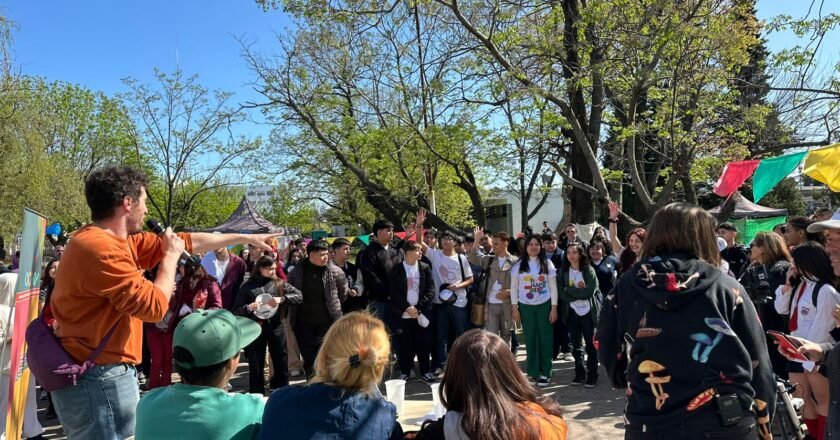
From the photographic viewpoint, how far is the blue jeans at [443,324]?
7.59 metres

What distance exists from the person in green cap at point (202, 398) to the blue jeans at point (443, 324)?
17.6 ft

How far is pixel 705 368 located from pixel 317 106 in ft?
45.4

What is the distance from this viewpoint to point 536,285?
22.2 ft

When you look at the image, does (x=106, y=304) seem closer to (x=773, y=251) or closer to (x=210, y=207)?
(x=773, y=251)

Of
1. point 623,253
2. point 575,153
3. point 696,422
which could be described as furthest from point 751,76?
point 696,422

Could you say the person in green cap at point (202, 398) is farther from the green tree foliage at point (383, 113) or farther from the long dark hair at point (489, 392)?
the green tree foliage at point (383, 113)

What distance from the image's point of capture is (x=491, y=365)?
203 cm

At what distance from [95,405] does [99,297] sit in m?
0.49

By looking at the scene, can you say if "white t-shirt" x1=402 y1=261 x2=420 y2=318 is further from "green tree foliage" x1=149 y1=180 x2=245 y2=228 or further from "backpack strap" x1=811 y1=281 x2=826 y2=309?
"green tree foliage" x1=149 y1=180 x2=245 y2=228

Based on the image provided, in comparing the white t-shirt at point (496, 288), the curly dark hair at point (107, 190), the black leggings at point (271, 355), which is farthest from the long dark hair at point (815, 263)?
the black leggings at point (271, 355)

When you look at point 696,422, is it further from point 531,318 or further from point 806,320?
point 531,318

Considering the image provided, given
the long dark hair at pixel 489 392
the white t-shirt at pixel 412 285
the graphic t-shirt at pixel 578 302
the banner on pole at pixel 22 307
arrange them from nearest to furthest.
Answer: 1. the long dark hair at pixel 489 392
2. the banner on pole at pixel 22 307
3. the graphic t-shirt at pixel 578 302
4. the white t-shirt at pixel 412 285

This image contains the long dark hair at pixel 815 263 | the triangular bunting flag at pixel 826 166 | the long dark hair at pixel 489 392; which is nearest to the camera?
the long dark hair at pixel 489 392

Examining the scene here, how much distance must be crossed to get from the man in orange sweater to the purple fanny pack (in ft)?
0.09
